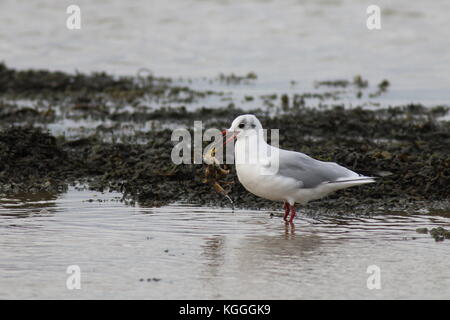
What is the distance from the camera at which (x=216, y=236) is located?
7.30 meters

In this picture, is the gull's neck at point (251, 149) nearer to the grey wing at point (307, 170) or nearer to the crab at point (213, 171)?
the grey wing at point (307, 170)

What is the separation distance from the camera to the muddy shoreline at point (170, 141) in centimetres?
899

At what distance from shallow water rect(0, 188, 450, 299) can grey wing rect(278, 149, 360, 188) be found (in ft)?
1.29

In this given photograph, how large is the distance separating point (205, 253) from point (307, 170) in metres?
1.94

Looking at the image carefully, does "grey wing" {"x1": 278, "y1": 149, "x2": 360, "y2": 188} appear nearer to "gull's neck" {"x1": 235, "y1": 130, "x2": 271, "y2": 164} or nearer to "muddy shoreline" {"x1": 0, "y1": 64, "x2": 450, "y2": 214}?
"gull's neck" {"x1": 235, "y1": 130, "x2": 271, "y2": 164}

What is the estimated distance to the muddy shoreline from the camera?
8.99 m

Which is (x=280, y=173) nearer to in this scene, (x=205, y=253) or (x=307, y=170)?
(x=307, y=170)

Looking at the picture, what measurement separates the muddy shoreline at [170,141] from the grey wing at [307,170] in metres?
0.41

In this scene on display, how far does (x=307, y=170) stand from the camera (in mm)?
8188

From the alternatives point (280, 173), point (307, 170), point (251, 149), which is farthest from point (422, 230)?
point (251, 149)

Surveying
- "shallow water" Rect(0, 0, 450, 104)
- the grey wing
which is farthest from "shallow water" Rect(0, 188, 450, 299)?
"shallow water" Rect(0, 0, 450, 104)

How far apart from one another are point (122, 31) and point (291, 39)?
4.48 m

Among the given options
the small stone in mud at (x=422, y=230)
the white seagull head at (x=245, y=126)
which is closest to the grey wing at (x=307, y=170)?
the white seagull head at (x=245, y=126)
